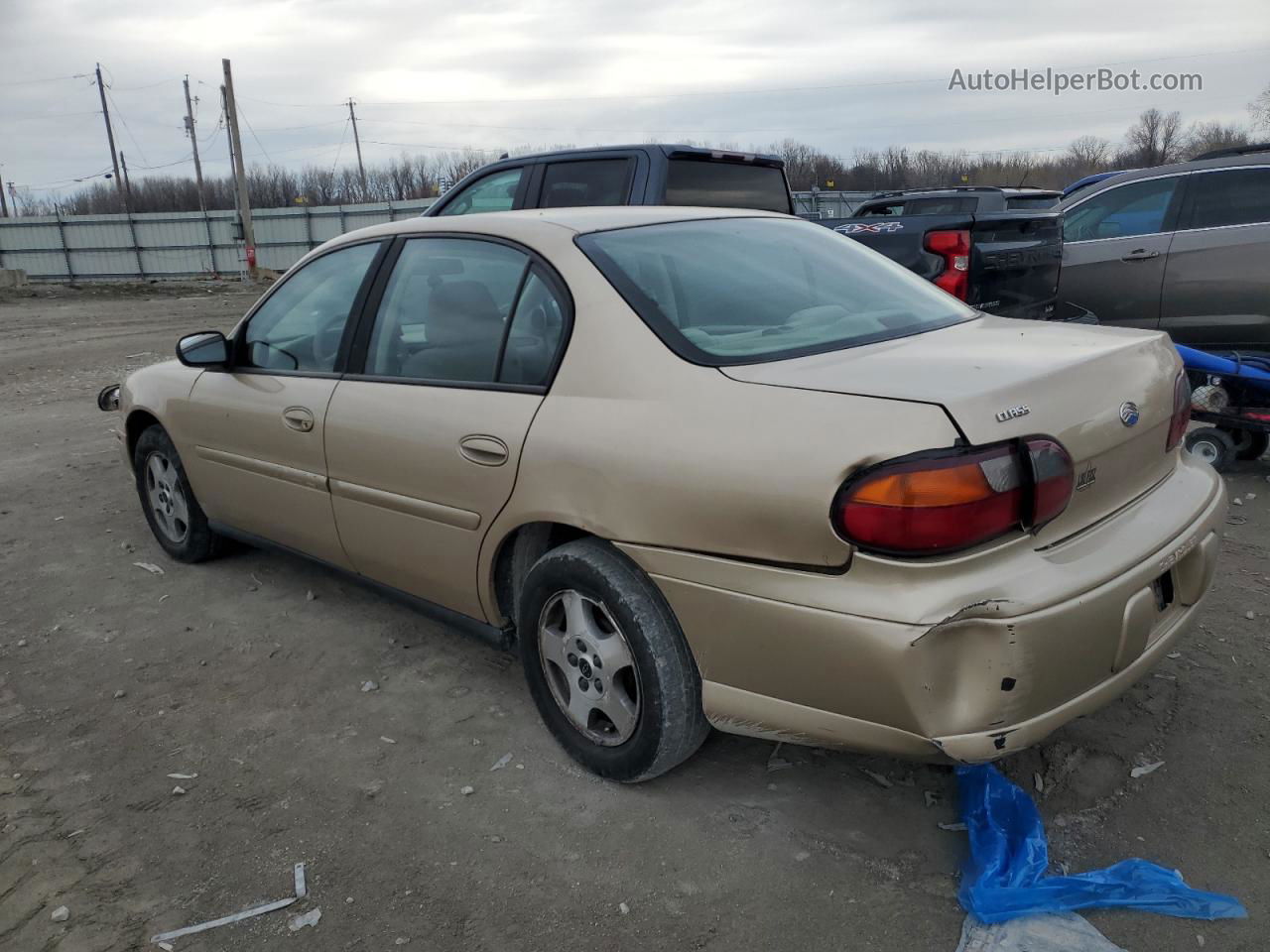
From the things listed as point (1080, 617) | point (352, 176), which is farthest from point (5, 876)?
point (352, 176)

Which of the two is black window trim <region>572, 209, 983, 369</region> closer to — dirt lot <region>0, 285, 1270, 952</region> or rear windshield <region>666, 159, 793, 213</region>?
dirt lot <region>0, 285, 1270, 952</region>

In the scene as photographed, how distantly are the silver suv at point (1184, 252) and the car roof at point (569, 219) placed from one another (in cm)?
488

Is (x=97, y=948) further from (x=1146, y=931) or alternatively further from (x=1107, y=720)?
(x=1107, y=720)

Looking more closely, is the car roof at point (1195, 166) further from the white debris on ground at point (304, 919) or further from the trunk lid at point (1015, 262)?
the white debris on ground at point (304, 919)

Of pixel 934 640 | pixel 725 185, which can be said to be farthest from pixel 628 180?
pixel 934 640

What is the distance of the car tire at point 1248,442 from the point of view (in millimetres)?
5645

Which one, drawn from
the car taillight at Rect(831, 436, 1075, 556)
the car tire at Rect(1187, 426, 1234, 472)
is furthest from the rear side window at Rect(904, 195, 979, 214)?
the car taillight at Rect(831, 436, 1075, 556)

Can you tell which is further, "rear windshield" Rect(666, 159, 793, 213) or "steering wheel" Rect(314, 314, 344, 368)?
"rear windshield" Rect(666, 159, 793, 213)

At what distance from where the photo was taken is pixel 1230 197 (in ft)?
23.0

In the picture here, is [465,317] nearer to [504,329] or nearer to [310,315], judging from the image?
[504,329]

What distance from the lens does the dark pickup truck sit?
6430 millimetres

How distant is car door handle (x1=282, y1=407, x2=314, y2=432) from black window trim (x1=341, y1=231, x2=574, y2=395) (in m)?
0.22

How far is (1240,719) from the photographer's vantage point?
118 inches

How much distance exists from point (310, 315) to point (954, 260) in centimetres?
433
